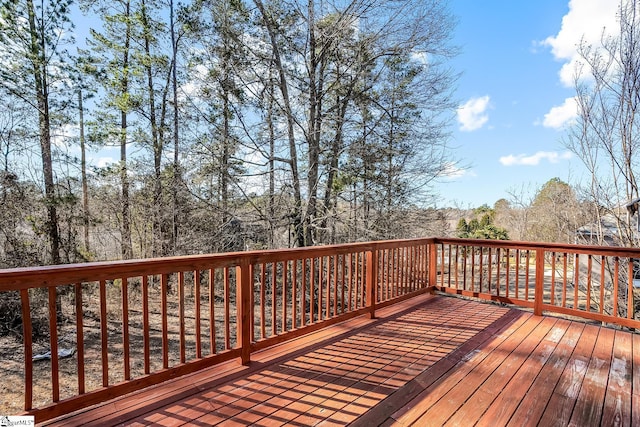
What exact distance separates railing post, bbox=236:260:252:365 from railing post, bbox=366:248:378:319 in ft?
5.35

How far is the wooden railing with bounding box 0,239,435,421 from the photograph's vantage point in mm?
1746

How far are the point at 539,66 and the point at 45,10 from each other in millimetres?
12452

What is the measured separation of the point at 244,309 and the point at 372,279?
1742 mm

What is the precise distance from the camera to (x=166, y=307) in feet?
6.86

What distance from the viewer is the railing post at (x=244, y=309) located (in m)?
2.54

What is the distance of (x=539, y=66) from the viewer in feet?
29.4

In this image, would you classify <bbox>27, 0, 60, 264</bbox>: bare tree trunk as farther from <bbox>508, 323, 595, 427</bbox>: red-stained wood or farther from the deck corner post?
<bbox>508, 323, 595, 427</bbox>: red-stained wood

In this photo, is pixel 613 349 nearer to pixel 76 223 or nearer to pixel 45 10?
pixel 76 223

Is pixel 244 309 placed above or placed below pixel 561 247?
below

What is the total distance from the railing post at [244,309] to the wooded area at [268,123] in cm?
417

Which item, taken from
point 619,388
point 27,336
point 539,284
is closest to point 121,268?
point 27,336

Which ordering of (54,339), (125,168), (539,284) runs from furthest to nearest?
1. (125,168)
2. (539,284)
3. (54,339)

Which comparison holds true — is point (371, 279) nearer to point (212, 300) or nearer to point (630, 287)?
point (212, 300)

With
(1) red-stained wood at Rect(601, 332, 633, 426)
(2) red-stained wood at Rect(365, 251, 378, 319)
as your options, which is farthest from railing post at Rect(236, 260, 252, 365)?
(1) red-stained wood at Rect(601, 332, 633, 426)
